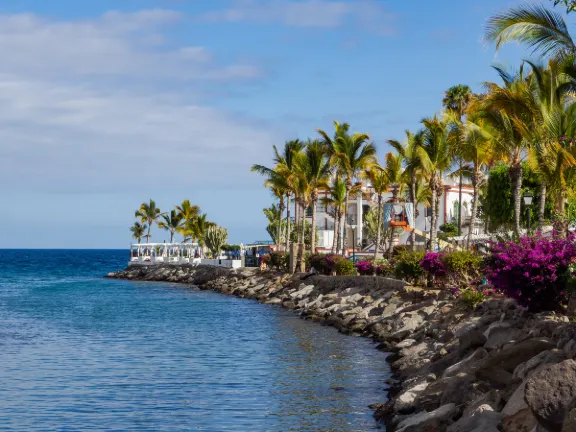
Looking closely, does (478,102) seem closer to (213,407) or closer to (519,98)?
(519,98)

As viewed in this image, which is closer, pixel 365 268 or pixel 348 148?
pixel 365 268

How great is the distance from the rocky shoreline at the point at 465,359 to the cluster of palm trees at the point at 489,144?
484 cm

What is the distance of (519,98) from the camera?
2997cm

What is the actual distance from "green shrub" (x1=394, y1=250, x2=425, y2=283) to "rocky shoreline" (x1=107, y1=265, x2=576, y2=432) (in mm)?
603

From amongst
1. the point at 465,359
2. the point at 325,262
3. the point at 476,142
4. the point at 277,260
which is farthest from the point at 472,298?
the point at 277,260

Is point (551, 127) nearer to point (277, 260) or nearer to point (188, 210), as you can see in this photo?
point (277, 260)

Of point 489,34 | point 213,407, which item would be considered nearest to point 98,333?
point 213,407

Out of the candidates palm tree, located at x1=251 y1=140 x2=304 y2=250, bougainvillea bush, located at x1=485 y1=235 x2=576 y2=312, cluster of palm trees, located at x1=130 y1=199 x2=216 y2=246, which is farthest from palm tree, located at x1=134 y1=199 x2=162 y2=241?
bougainvillea bush, located at x1=485 y1=235 x2=576 y2=312

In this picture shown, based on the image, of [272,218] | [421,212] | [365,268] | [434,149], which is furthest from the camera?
[272,218]

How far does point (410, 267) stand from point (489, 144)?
315 inches

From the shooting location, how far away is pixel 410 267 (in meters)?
36.1

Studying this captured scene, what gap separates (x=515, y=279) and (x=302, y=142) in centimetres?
4299

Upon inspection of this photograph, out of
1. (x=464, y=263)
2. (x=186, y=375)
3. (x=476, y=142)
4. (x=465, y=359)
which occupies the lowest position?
(x=186, y=375)

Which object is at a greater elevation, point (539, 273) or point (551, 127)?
point (551, 127)
